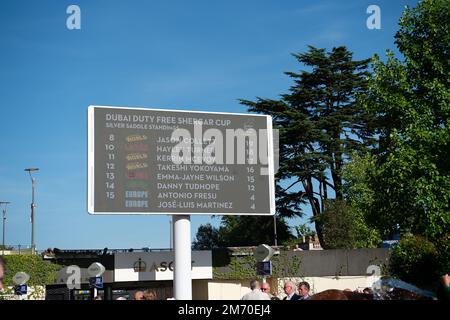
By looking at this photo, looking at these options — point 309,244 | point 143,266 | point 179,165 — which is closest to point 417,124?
point 179,165

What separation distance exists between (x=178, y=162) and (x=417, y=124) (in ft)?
36.6

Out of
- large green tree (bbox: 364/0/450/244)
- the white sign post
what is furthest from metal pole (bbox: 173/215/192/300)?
large green tree (bbox: 364/0/450/244)

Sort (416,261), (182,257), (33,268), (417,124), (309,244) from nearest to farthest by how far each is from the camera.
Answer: (182,257)
(417,124)
(416,261)
(33,268)
(309,244)

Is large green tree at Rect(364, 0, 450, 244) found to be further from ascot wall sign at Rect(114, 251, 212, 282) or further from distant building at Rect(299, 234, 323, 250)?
distant building at Rect(299, 234, 323, 250)

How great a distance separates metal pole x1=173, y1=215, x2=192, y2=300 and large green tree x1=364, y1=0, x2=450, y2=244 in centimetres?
945

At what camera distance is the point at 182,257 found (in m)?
25.3

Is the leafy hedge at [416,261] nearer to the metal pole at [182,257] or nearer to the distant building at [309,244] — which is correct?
→ the metal pole at [182,257]

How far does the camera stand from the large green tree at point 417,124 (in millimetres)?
28062

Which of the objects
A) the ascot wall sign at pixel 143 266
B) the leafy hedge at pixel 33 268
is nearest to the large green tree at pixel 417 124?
the ascot wall sign at pixel 143 266

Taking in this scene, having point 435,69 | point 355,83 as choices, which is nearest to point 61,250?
point 435,69

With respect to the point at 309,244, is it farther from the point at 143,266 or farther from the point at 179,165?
the point at 179,165

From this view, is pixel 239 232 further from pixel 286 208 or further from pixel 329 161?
Answer: pixel 329 161

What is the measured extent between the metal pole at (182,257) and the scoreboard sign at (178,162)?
112 centimetres

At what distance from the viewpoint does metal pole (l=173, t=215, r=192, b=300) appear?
25047mm
